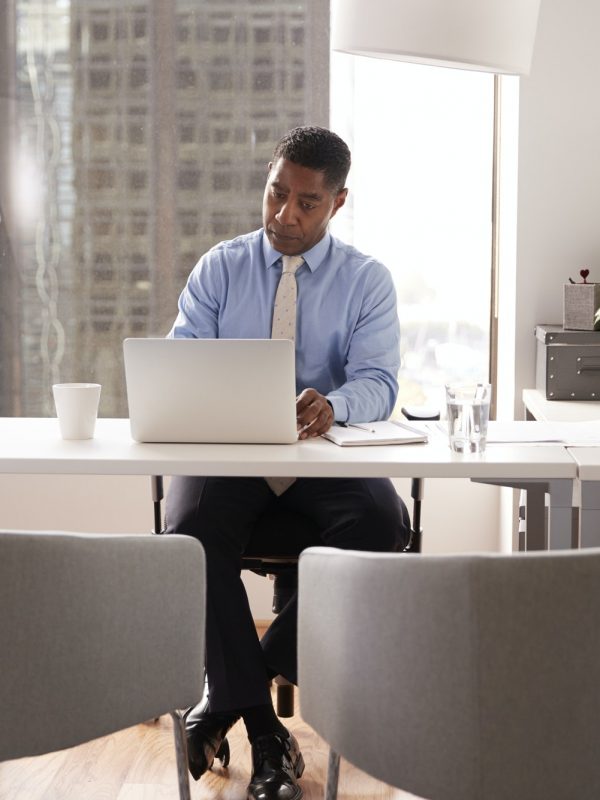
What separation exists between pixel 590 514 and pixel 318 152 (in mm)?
1194

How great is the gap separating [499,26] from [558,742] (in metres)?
1.41

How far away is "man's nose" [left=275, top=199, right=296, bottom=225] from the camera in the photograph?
8.68 ft

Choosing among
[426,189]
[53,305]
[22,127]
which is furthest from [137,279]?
[426,189]

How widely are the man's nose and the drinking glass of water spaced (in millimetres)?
799

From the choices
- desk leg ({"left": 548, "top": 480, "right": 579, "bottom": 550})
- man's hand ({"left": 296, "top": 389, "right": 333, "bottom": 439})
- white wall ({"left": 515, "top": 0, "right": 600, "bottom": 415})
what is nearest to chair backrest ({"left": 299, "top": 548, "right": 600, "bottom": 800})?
desk leg ({"left": 548, "top": 480, "right": 579, "bottom": 550})

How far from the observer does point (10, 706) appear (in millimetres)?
1476

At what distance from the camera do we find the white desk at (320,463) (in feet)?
6.25

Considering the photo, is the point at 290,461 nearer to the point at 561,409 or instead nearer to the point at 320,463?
the point at 320,463

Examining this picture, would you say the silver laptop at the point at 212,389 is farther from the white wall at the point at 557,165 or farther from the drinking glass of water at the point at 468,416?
the white wall at the point at 557,165

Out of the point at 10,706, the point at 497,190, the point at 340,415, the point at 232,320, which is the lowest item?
the point at 10,706

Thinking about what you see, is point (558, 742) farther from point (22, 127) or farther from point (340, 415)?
point (22, 127)

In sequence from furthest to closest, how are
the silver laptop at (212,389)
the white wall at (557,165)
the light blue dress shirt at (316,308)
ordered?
1. the white wall at (557,165)
2. the light blue dress shirt at (316,308)
3. the silver laptop at (212,389)

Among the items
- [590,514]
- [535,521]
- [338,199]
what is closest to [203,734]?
[535,521]

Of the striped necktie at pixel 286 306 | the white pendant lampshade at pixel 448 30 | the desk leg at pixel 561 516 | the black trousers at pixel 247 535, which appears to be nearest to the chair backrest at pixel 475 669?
the desk leg at pixel 561 516
